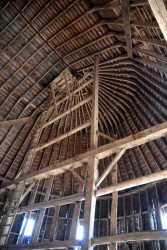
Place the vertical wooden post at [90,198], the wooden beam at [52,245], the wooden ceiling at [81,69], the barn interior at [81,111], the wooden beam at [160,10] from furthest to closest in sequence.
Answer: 1. the wooden ceiling at [81,69]
2. the barn interior at [81,111]
3. the wooden beam at [52,245]
4. the vertical wooden post at [90,198]
5. the wooden beam at [160,10]

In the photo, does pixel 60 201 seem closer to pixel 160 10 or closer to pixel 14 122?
pixel 14 122

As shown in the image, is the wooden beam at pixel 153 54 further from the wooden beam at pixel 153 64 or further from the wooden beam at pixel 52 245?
the wooden beam at pixel 52 245

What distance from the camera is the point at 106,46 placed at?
1014 cm

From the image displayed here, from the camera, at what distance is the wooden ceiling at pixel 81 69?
8742 mm

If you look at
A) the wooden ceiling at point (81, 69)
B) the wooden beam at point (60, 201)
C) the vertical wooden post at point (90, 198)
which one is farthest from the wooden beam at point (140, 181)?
the wooden ceiling at point (81, 69)

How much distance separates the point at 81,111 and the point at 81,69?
2.63 meters

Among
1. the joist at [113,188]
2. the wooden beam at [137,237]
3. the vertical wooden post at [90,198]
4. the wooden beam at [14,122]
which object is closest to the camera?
the wooden beam at [137,237]

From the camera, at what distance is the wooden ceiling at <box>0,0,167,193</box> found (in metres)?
8.74

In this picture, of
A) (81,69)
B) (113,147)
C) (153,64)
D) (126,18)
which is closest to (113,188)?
(113,147)

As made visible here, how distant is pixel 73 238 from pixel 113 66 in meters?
7.62

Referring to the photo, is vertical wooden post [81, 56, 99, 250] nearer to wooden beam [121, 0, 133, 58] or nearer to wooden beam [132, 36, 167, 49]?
wooden beam [121, 0, 133, 58]

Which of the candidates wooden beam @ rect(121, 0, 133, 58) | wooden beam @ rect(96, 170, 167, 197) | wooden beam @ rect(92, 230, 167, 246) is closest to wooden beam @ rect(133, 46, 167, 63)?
wooden beam @ rect(121, 0, 133, 58)

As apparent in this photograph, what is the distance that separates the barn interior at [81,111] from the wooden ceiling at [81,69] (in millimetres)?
51

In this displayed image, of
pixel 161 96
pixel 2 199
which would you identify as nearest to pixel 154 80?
pixel 161 96
